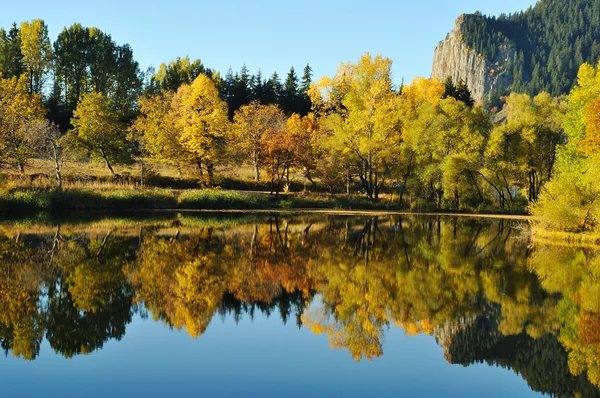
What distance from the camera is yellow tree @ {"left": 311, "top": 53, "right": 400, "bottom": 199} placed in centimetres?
4734

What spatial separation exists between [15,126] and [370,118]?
96.3 feet

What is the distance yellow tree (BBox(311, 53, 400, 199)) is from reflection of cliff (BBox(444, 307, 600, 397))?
36.3 m

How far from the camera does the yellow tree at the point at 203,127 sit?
155 feet

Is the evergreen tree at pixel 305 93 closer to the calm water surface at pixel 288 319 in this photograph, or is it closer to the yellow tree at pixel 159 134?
the yellow tree at pixel 159 134

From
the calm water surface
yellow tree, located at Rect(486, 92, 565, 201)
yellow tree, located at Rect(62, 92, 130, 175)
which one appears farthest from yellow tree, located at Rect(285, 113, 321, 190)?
the calm water surface

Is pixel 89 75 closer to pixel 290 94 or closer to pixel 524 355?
pixel 290 94

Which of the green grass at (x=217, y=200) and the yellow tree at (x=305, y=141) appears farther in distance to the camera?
the yellow tree at (x=305, y=141)

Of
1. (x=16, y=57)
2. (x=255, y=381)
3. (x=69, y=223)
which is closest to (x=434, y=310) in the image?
(x=255, y=381)

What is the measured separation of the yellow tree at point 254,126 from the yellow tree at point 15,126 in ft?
57.3

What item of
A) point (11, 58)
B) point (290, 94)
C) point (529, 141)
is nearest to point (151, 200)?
point (529, 141)

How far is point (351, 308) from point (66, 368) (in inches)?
245

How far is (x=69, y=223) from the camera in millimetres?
28609

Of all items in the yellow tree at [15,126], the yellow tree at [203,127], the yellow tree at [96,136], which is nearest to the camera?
the yellow tree at [15,126]

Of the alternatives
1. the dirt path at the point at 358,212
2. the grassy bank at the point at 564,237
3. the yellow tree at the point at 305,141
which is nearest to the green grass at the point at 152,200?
the dirt path at the point at 358,212
